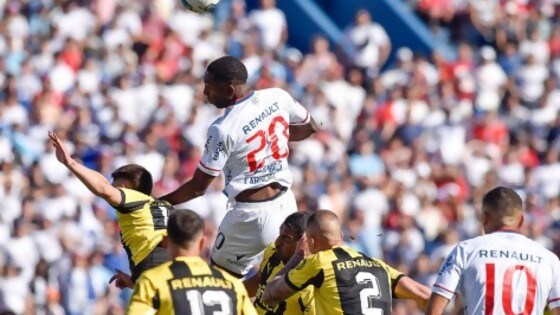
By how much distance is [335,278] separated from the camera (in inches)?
486

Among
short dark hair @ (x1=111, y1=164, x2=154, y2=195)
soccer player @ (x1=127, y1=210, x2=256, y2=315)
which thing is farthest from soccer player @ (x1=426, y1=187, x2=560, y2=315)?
short dark hair @ (x1=111, y1=164, x2=154, y2=195)

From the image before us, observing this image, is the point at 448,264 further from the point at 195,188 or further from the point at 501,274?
the point at 195,188

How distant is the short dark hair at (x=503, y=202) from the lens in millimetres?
11797

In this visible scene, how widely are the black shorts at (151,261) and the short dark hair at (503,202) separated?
9.57ft

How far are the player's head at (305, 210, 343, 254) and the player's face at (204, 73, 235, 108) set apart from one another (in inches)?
60.5

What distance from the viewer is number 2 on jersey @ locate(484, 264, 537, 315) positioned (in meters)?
11.7

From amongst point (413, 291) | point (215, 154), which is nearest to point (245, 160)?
point (215, 154)

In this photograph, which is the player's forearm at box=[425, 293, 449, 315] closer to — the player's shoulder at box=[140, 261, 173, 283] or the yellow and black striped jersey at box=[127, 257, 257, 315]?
the yellow and black striped jersey at box=[127, 257, 257, 315]

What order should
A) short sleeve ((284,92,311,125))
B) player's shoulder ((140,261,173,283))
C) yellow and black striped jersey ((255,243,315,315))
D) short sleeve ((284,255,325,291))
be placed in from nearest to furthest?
player's shoulder ((140,261,173,283)), short sleeve ((284,255,325,291)), yellow and black striped jersey ((255,243,315,315)), short sleeve ((284,92,311,125))

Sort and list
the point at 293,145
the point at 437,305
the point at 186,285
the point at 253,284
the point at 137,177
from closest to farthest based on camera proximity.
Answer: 1. the point at 186,285
2. the point at 437,305
3. the point at 137,177
4. the point at 253,284
5. the point at 293,145

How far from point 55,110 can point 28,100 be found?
48 centimetres

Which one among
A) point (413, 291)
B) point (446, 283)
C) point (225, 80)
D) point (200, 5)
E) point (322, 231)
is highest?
point (200, 5)

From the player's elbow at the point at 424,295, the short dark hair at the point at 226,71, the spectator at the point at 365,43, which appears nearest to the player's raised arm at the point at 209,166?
the short dark hair at the point at 226,71

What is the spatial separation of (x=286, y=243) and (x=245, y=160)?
77 cm
